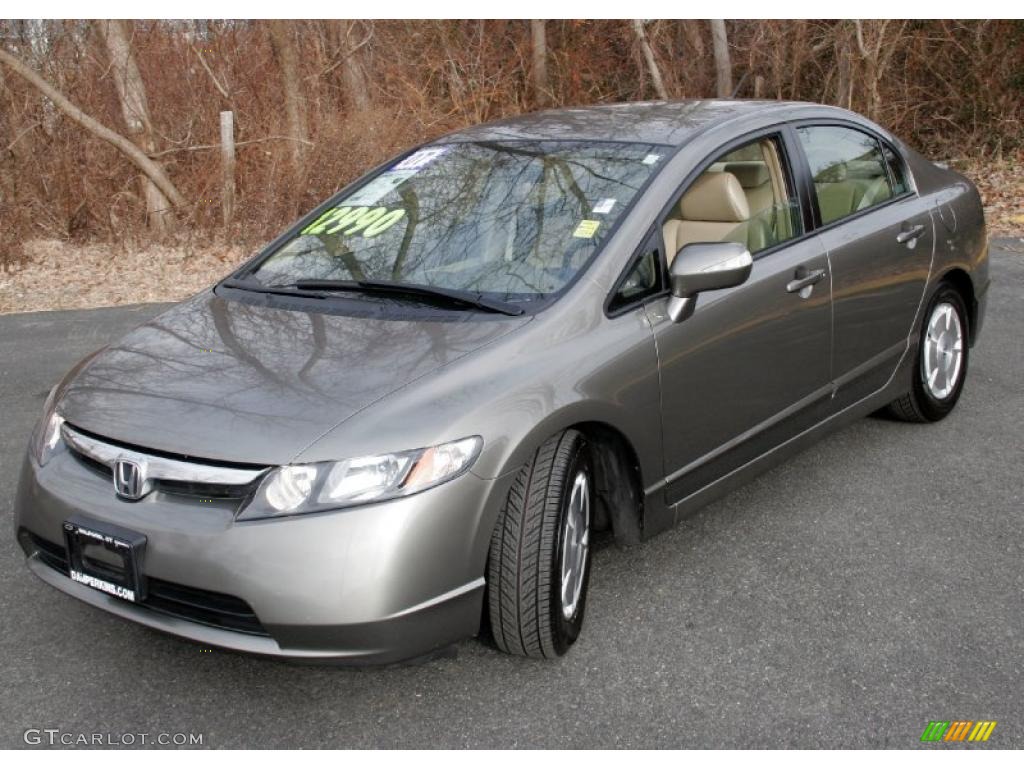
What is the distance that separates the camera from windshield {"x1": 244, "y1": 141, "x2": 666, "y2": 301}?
3.61m

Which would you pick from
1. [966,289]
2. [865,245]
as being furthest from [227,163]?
[865,245]

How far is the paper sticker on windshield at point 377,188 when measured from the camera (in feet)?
14.1

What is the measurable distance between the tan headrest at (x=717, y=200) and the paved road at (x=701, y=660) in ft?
3.69

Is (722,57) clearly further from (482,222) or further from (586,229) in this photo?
(586,229)

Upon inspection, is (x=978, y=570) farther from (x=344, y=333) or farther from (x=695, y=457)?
(x=344, y=333)

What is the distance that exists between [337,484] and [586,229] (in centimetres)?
134

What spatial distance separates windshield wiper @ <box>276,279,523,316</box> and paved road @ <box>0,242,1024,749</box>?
3.33 feet

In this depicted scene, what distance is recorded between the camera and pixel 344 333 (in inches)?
132

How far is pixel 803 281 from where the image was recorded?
161 inches

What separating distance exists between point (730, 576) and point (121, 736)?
197 centimetres

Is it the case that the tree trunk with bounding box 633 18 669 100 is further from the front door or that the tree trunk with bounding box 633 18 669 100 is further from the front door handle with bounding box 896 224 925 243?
the front door

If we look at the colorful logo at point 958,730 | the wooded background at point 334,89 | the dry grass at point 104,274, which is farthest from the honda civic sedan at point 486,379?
the wooded background at point 334,89

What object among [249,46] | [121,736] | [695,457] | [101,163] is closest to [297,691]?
[121,736]

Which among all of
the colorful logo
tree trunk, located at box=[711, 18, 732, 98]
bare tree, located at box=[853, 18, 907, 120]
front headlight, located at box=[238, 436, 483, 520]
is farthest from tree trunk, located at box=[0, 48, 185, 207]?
the colorful logo
